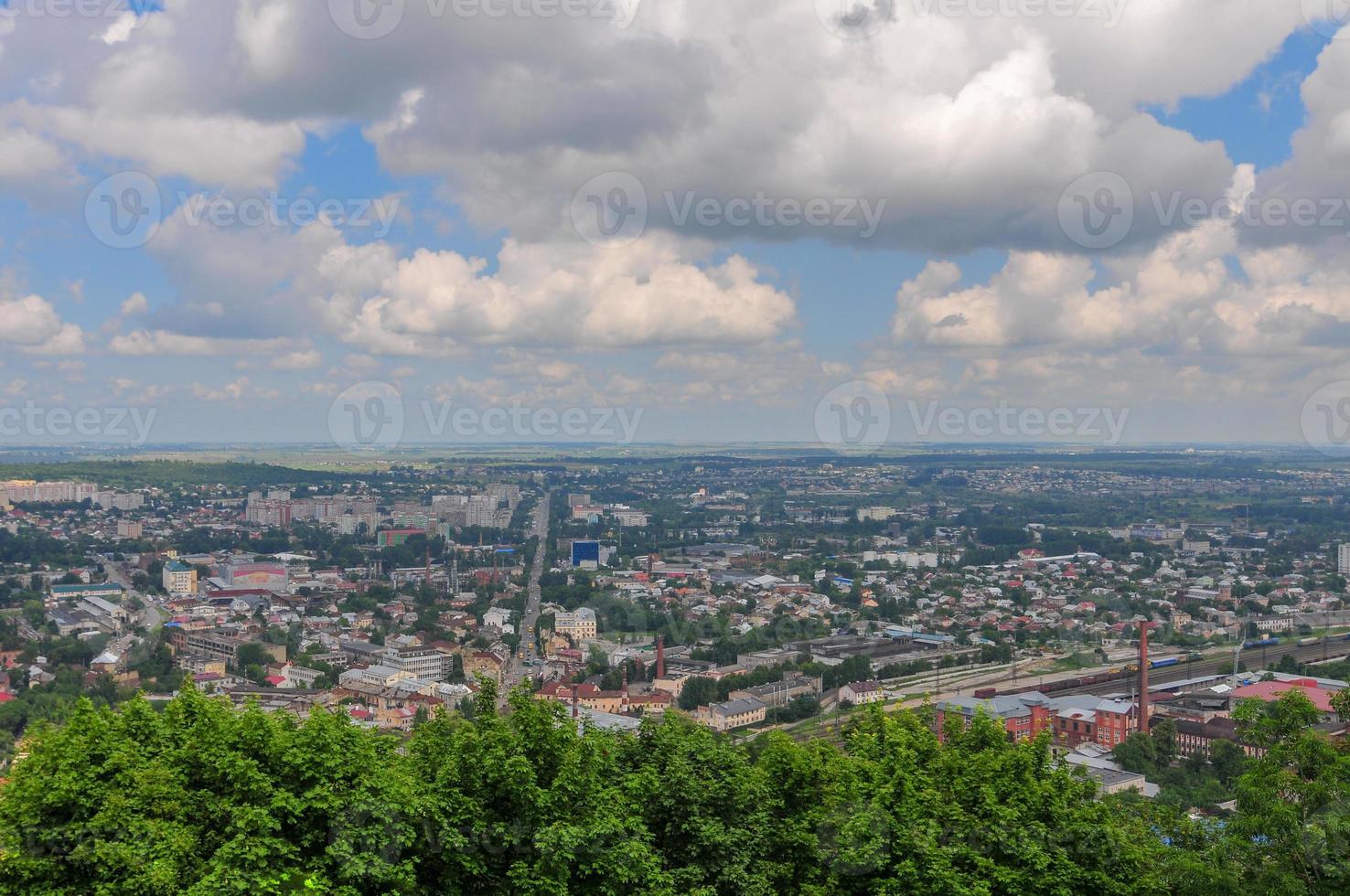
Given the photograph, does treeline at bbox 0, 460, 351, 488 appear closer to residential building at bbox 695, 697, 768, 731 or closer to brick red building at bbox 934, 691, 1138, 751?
residential building at bbox 695, 697, 768, 731

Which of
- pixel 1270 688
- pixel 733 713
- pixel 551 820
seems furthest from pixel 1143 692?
pixel 551 820

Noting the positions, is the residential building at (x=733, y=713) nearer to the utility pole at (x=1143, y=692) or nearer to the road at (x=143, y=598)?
the utility pole at (x=1143, y=692)

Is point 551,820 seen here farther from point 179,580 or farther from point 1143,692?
point 179,580

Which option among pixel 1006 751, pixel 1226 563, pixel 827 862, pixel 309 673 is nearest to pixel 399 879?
pixel 827 862

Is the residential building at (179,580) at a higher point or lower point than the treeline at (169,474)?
lower

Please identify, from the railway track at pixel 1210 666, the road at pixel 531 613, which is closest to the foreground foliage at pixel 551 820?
the road at pixel 531 613

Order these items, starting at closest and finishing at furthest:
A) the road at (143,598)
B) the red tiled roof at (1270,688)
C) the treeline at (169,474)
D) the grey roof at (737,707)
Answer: the red tiled roof at (1270,688) < the grey roof at (737,707) < the road at (143,598) < the treeline at (169,474)
